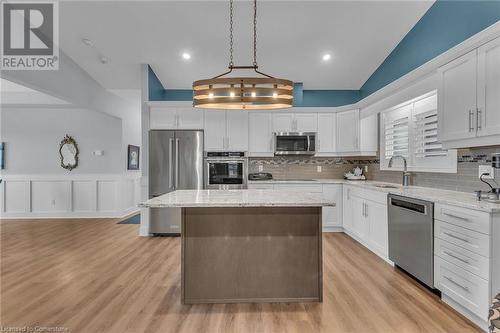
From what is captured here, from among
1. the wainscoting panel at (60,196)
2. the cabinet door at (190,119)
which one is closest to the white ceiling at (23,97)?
the wainscoting panel at (60,196)

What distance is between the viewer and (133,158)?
727 cm

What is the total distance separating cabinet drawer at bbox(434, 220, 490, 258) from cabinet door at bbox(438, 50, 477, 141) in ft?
2.82

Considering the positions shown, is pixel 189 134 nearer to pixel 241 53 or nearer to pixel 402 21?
pixel 241 53

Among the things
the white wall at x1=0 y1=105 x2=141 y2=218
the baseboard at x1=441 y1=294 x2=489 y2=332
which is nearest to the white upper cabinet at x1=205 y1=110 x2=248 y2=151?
the white wall at x1=0 y1=105 x2=141 y2=218

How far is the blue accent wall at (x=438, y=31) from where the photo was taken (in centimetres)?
278

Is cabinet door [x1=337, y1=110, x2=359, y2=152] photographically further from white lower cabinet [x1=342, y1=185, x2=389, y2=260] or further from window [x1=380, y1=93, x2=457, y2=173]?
white lower cabinet [x1=342, y1=185, x2=389, y2=260]

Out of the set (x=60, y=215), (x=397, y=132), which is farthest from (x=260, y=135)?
(x=60, y=215)

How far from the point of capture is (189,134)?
491 cm

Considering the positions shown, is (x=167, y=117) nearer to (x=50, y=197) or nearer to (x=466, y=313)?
(x=50, y=197)

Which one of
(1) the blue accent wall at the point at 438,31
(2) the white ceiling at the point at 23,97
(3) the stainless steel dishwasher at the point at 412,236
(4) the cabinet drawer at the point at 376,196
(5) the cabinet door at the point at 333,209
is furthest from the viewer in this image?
(2) the white ceiling at the point at 23,97

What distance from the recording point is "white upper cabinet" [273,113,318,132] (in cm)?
527

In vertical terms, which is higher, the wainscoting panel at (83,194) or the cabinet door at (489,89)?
the cabinet door at (489,89)

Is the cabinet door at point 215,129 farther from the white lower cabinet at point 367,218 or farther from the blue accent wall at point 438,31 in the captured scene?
the blue accent wall at point 438,31

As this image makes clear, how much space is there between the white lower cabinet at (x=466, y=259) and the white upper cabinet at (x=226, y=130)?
11.0 feet
